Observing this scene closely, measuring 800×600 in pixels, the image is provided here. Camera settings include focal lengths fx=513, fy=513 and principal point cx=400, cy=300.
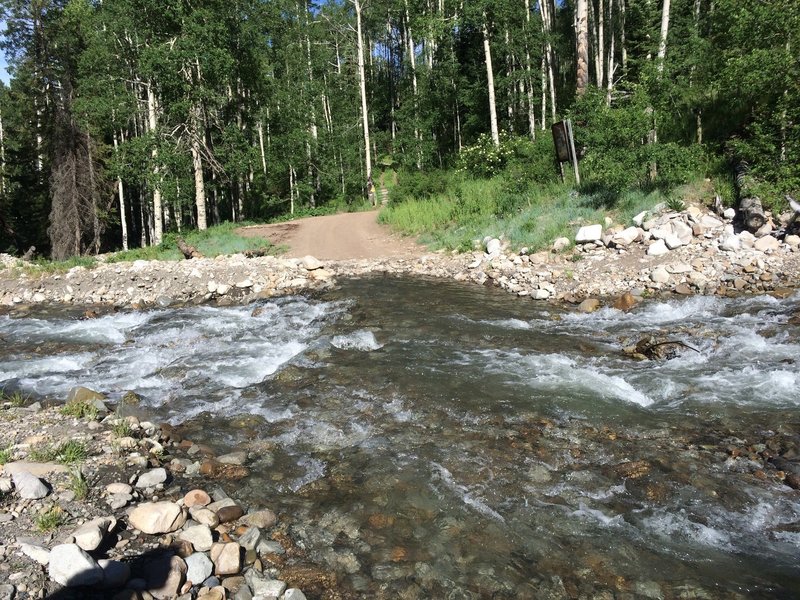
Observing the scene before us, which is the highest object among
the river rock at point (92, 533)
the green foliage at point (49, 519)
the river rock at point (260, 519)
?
the green foliage at point (49, 519)

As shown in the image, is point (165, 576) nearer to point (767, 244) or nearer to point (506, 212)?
point (767, 244)

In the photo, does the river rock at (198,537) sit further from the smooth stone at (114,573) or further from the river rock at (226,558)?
the smooth stone at (114,573)

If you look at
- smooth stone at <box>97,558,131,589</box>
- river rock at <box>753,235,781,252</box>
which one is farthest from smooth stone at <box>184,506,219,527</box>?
river rock at <box>753,235,781,252</box>

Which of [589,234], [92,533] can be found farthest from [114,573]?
[589,234]

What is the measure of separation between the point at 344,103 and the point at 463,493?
119ft

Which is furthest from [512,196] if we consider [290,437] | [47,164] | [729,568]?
[47,164]

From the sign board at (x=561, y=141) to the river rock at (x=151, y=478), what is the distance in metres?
14.8

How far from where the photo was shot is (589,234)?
12688 mm

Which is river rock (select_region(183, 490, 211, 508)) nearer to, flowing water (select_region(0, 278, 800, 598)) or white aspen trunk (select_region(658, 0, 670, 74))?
flowing water (select_region(0, 278, 800, 598))

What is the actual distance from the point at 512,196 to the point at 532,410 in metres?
12.4

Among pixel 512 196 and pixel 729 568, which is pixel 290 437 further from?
pixel 512 196

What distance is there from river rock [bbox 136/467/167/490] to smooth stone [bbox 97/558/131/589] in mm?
1166

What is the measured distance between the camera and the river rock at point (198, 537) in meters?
3.55

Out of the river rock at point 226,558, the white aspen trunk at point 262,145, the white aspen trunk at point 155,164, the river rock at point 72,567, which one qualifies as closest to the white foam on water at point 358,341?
the river rock at point 226,558
